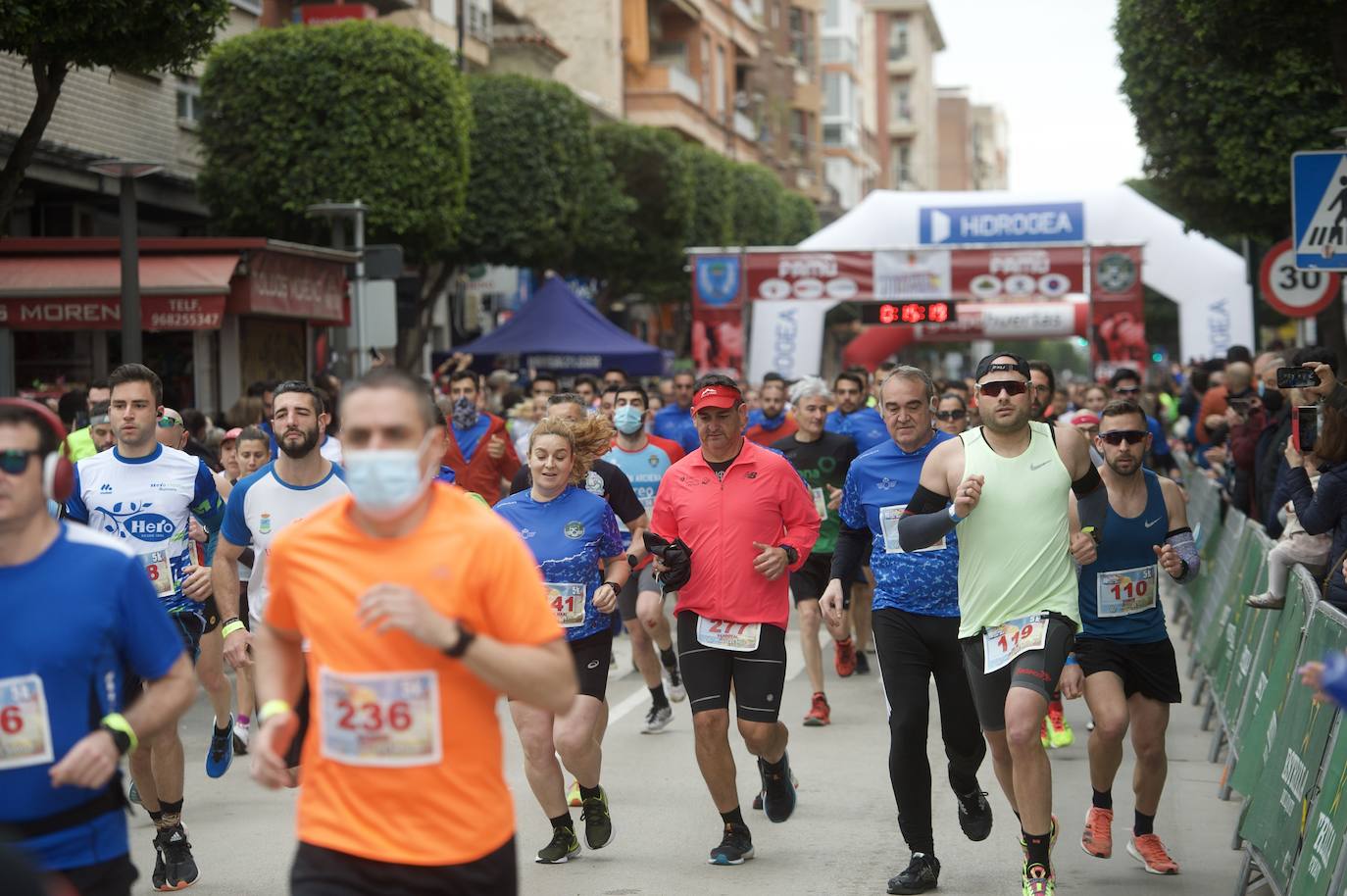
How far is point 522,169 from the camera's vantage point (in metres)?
31.1

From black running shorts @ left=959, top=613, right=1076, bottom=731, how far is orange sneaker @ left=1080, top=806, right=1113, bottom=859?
1.04 m

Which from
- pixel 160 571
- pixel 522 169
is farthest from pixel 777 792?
pixel 522 169

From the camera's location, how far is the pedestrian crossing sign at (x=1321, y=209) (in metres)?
9.84

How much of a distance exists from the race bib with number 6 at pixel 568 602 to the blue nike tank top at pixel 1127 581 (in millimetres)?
2002

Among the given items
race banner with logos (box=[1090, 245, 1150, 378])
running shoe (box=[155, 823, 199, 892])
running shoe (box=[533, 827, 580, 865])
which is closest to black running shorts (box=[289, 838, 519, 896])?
running shoe (box=[155, 823, 199, 892])

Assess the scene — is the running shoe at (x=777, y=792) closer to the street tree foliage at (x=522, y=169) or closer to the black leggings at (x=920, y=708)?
the black leggings at (x=920, y=708)

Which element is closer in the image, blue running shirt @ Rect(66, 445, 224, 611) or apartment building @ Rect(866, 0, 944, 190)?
blue running shirt @ Rect(66, 445, 224, 611)

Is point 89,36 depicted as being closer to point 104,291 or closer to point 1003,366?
point 104,291

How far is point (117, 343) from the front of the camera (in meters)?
20.9

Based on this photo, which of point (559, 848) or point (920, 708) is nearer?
point (920, 708)

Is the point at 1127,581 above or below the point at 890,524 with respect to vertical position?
below

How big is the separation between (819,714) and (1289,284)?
640cm

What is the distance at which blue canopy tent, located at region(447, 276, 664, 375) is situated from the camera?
27.9m

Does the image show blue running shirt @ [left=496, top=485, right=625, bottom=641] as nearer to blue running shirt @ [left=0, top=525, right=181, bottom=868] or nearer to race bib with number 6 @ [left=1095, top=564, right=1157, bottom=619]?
race bib with number 6 @ [left=1095, top=564, right=1157, bottom=619]
